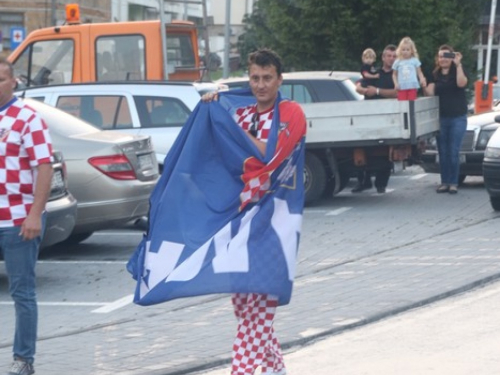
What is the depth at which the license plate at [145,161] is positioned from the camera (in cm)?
1289

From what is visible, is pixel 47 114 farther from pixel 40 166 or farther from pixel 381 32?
pixel 381 32

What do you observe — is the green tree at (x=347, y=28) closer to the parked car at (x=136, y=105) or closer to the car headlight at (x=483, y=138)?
the car headlight at (x=483, y=138)

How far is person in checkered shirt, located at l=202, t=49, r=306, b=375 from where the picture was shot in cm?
653

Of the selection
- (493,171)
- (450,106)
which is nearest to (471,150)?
(450,106)

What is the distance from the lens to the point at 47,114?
12.7 metres

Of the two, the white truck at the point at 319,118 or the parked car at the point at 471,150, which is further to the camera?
the parked car at the point at 471,150

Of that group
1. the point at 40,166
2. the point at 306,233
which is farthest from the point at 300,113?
the point at 306,233

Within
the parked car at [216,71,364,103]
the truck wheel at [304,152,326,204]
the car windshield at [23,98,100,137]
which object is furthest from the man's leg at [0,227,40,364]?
the parked car at [216,71,364,103]

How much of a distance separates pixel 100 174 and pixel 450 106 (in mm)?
→ 6591

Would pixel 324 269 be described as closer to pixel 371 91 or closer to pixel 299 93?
pixel 371 91

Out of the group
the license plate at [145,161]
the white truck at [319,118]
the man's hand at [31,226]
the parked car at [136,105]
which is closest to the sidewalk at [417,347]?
the man's hand at [31,226]

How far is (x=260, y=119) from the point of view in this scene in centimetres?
668

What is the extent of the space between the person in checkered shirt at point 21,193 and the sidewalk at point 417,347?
1.14 m

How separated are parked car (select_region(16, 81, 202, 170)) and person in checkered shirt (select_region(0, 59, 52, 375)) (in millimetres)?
8082
